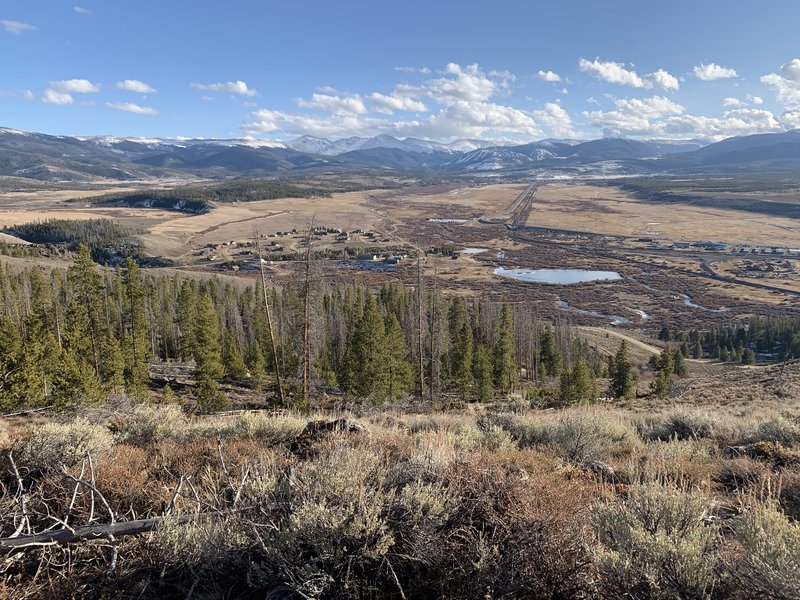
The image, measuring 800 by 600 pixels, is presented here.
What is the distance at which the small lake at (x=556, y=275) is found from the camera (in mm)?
104438

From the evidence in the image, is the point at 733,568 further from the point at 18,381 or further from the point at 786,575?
the point at 18,381

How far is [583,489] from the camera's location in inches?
193

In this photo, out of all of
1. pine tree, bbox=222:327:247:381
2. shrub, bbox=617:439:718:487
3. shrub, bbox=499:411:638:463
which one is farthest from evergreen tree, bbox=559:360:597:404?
pine tree, bbox=222:327:247:381

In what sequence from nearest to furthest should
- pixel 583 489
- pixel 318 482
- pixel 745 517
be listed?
pixel 745 517
pixel 318 482
pixel 583 489

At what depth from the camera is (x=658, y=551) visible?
3232mm

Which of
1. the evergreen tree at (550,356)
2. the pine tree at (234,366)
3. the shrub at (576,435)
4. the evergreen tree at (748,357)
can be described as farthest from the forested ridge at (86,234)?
A: the shrub at (576,435)

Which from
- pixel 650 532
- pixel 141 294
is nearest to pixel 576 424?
pixel 650 532

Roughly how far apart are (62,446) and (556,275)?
111685 millimetres

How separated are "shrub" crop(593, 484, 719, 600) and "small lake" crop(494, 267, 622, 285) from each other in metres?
102

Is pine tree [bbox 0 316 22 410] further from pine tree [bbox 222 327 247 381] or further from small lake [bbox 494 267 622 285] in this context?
small lake [bbox 494 267 622 285]

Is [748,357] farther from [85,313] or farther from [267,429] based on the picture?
[85,313]

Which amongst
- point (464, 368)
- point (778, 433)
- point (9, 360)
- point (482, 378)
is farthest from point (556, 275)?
point (778, 433)

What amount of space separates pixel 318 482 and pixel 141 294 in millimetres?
35419

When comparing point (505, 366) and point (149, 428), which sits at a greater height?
point (149, 428)
